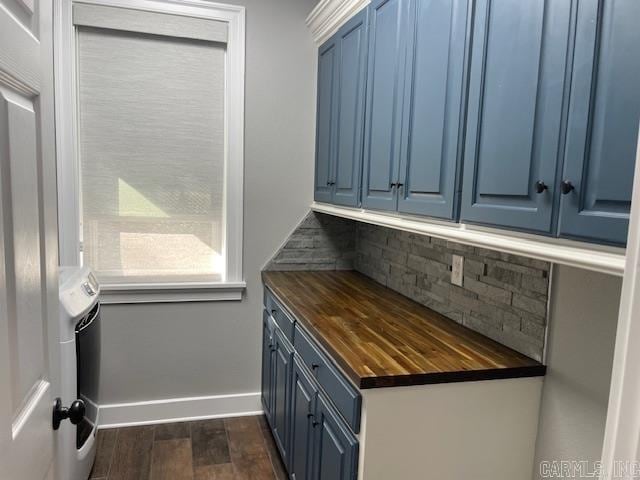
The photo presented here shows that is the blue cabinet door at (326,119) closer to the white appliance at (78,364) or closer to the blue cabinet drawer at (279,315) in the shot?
the blue cabinet drawer at (279,315)

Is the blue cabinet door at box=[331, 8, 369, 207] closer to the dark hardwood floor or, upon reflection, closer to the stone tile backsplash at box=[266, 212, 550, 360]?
the stone tile backsplash at box=[266, 212, 550, 360]

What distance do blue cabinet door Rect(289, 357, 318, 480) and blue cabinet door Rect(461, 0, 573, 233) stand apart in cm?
97

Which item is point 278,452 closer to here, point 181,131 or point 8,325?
point 181,131

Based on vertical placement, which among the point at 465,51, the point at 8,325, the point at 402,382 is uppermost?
the point at 465,51

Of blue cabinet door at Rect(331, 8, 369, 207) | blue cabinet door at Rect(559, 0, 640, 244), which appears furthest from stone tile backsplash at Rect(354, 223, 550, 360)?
blue cabinet door at Rect(559, 0, 640, 244)

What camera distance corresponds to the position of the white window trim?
8.32 ft

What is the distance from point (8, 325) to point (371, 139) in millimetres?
1645

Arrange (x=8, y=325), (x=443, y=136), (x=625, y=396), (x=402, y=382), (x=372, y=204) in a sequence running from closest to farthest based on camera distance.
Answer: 1. (x=625, y=396)
2. (x=8, y=325)
3. (x=402, y=382)
4. (x=443, y=136)
5. (x=372, y=204)

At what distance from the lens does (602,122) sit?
0.96m

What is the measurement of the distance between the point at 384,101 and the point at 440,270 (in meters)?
0.77

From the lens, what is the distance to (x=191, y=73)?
277 cm

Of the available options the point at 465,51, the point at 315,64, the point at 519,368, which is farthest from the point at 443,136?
the point at 315,64

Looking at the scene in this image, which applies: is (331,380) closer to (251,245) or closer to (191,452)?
(191,452)

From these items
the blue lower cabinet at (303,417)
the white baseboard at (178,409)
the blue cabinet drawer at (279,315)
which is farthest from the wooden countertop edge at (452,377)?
the white baseboard at (178,409)
